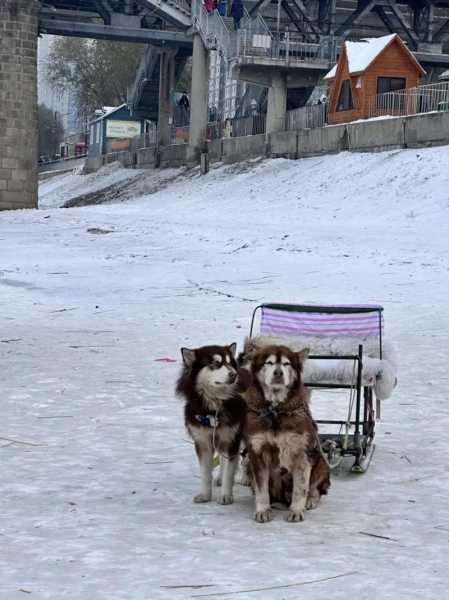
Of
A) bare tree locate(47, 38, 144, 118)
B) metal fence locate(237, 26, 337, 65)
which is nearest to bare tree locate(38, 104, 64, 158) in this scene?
bare tree locate(47, 38, 144, 118)

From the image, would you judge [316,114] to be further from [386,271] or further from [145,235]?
[386,271]

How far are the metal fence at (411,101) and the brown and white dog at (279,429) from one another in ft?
108

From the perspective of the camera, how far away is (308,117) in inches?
1959

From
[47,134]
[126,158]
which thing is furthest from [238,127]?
[47,134]

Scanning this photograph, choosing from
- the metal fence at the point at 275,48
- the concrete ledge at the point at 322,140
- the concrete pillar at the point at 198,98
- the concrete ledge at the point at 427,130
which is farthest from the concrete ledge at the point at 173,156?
the concrete ledge at the point at 427,130

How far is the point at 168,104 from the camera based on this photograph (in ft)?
222

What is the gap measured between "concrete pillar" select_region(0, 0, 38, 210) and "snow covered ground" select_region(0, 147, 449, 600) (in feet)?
57.0

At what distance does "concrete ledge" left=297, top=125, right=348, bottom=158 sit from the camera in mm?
41469

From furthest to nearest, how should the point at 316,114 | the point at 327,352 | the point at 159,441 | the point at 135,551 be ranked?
the point at 316,114
the point at 159,441
the point at 327,352
the point at 135,551

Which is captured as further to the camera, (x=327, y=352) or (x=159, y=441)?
(x=159, y=441)

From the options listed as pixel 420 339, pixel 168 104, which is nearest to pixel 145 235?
pixel 420 339

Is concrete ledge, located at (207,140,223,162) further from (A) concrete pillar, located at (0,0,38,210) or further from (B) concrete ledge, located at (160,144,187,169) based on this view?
(A) concrete pillar, located at (0,0,38,210)

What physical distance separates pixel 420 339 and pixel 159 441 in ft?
22.4

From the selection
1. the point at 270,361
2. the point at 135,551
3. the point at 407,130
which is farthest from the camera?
the point at 407,130
